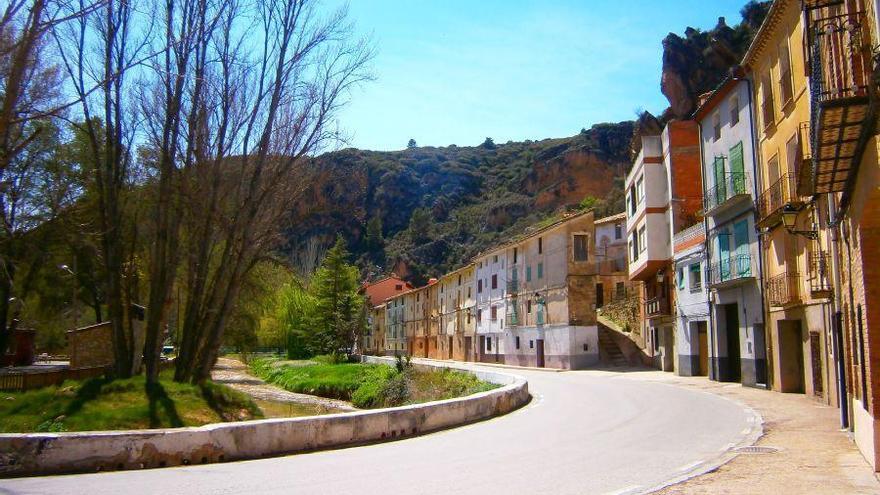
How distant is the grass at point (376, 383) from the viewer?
28.3 meters

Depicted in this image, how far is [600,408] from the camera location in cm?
1809

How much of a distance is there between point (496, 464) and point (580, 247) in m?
35.4

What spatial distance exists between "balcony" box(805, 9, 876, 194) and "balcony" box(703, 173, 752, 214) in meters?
15.4

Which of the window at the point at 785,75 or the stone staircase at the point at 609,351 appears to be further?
the stone staircase at the point at 609,351

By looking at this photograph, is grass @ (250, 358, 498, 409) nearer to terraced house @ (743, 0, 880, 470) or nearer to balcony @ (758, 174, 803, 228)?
terraced house @ (743, 0, 880, 470)

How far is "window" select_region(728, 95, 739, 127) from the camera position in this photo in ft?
83.8

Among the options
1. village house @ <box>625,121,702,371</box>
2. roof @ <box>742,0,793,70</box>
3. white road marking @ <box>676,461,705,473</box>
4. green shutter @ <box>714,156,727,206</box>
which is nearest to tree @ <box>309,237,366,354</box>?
village house @ <box>625,121,702,371</box>

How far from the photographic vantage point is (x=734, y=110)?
25828 mm

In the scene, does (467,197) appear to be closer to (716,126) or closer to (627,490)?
(716,126)

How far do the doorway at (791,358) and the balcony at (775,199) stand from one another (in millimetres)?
3575

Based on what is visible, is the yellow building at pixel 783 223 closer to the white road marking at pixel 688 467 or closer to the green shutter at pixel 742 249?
the green shutter at pixel 742 249

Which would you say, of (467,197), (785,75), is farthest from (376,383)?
(467,197)

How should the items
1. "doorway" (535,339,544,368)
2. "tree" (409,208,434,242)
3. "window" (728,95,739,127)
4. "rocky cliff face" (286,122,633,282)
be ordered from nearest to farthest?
1. "window" (728,95,739,127)
2. "doorway" (535,339,544,368)
3. "rocky cliff face" (286,122,633,282)
4. "tree" (409,208,434,242)

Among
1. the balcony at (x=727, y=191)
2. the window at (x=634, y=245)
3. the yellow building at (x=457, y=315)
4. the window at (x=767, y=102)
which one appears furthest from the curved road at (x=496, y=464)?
the yellow building at (x=457, y=315)
